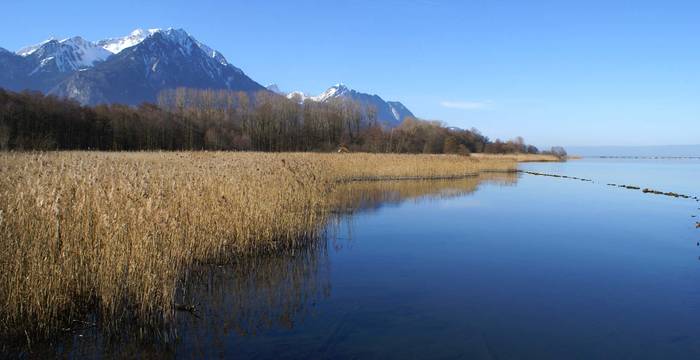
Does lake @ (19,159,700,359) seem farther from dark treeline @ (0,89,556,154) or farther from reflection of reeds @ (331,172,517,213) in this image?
dark treeline @ (0,89,556,154)

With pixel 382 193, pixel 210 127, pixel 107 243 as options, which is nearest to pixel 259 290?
pixel 107 243

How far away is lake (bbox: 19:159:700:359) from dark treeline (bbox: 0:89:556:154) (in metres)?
22.5

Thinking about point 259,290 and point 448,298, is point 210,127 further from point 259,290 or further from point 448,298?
point 448,298

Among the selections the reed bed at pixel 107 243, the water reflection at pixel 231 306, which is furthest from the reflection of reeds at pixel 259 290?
the reed bed at pixel 107 243

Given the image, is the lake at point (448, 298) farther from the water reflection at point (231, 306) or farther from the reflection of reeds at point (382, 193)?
the reflection of reeds at point (382, 193)

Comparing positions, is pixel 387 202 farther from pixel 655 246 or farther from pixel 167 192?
pixel 167 192

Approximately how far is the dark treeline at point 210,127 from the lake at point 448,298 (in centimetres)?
2250

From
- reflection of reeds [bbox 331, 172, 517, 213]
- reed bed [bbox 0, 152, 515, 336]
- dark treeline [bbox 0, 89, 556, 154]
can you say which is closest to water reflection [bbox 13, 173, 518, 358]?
reed bed [bbox 0, 152, 515, 336]

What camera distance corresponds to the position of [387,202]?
16406 millimetres

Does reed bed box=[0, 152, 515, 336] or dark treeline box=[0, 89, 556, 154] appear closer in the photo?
reed bed box=[0, 152, 515, 336]

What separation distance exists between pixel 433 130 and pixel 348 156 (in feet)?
202

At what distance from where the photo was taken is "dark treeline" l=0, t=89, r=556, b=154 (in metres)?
41.0

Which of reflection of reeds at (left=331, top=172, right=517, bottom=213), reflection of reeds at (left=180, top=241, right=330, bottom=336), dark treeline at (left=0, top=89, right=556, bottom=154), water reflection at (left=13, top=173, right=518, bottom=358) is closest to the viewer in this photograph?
water reflection at (left=13, top=173, right=518, bottom=358)

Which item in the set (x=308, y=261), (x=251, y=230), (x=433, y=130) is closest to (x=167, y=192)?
(x=251, y=230)
